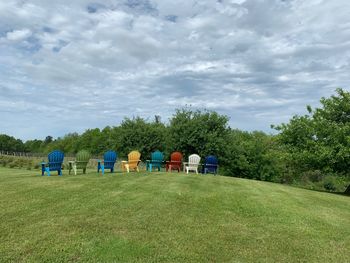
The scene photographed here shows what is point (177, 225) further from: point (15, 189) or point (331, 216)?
point (15, 189)

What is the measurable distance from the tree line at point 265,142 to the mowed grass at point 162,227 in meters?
6.72

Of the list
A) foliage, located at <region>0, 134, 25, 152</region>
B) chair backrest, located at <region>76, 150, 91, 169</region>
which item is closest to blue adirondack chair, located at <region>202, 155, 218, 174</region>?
chair backrest, located at <region>76, 150, 91, 169</region>

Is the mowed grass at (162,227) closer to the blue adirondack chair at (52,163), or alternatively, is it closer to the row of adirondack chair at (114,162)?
the blue adirondack chair at (52,163)

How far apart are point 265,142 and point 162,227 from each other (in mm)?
44492

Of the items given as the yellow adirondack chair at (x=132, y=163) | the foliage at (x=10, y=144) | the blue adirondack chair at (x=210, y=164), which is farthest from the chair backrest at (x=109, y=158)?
the foliage at (x=10, y=144)

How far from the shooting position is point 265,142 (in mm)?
48125

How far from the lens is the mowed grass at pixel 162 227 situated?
4504 mm

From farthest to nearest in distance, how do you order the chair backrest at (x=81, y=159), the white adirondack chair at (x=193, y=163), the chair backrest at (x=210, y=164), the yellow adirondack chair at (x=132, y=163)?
the chair backrest at (x=210, y=164), the white adirondack chair at (x=193, y=163), the yellow adirondack chair at (x=132, y=163), the chair backrest at (x=81, y=159)

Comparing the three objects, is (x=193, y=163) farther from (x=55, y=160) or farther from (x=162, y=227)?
(x=162, y=227)

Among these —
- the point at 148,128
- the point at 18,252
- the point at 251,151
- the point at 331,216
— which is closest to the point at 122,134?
the point at 148,128

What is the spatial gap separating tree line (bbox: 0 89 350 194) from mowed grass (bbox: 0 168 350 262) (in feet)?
22.1

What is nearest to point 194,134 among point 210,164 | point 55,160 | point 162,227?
point 210,164

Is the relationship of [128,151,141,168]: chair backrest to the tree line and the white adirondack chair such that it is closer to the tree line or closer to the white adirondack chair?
the white adirondack chair

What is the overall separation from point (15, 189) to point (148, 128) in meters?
20.7
